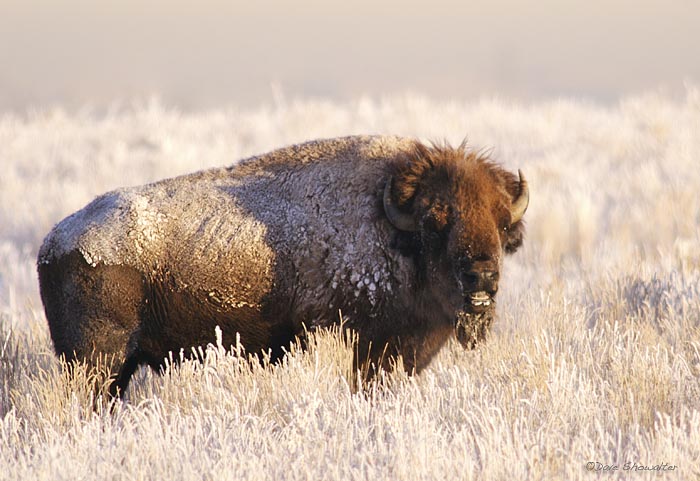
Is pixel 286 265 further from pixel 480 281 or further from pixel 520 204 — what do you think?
pixel 520 204

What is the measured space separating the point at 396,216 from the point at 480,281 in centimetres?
74

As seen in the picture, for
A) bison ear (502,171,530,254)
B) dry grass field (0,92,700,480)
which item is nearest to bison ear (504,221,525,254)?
bison ear (502,171,530,254)

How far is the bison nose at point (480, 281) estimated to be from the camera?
596 centimetres

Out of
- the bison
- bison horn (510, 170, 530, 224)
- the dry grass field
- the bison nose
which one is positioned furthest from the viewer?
bison horn (510, 170, 530, 224)

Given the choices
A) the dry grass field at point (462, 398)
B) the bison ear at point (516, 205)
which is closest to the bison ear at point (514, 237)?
the bison ear at point (516, 205)

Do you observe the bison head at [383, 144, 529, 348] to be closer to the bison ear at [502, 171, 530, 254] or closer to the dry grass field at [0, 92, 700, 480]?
the bison ear at [502, 171, 530, 254]

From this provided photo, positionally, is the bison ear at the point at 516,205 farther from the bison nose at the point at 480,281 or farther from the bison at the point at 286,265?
the bison nose at the point at 480,281

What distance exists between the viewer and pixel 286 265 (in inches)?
257

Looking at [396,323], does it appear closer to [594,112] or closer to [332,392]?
[332,392]

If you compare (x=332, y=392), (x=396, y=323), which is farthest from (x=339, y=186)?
(x=332, y=392)

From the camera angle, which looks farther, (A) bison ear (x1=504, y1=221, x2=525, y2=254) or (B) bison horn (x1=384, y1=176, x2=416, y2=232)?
(A) bison ear (x1=504, y1=221, x2=525, y2=254)

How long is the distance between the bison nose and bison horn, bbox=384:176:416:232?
21.6 inches

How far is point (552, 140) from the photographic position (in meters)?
17.7

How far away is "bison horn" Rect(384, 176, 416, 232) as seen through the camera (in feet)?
21.0
